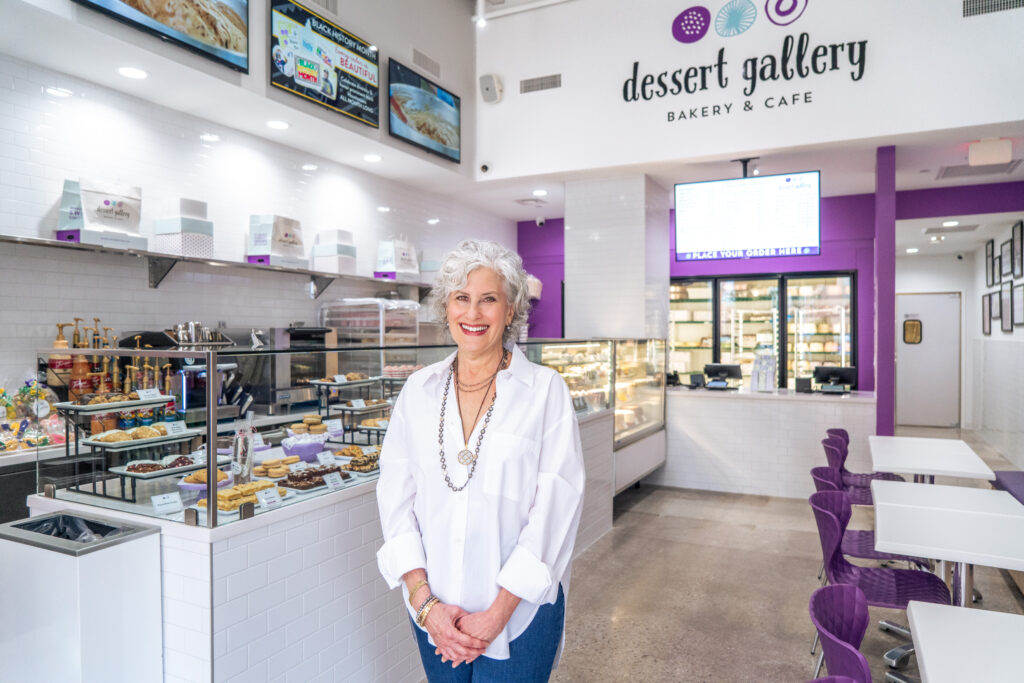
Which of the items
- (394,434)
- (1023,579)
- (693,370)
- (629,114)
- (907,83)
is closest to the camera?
(394,434)

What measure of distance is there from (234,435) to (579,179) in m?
5.02

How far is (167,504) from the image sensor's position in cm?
218

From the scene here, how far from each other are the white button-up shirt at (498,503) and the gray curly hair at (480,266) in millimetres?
186

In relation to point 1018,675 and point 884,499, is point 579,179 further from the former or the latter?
point 1018,675

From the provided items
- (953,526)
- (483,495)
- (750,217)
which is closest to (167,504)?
(483,495)

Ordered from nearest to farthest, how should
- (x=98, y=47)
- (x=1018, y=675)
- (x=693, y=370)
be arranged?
(x=1018, y=675), (x=98, y=47), (x=693, y=370)

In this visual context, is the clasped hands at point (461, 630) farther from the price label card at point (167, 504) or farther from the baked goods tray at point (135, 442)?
the baked goods tray at point (135, 442)

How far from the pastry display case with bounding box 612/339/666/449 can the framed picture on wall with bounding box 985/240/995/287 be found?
199 inches

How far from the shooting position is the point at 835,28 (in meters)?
5.05

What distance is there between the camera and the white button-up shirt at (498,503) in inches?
63.2

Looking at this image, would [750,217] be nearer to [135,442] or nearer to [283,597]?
[283,597]

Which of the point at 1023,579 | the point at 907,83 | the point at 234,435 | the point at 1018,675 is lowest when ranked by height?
the point at 1023,579

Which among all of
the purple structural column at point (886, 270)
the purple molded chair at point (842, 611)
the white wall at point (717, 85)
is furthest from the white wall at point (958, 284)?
the purple molded chair at point (842, 611)


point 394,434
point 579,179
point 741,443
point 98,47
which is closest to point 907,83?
point 579,179
